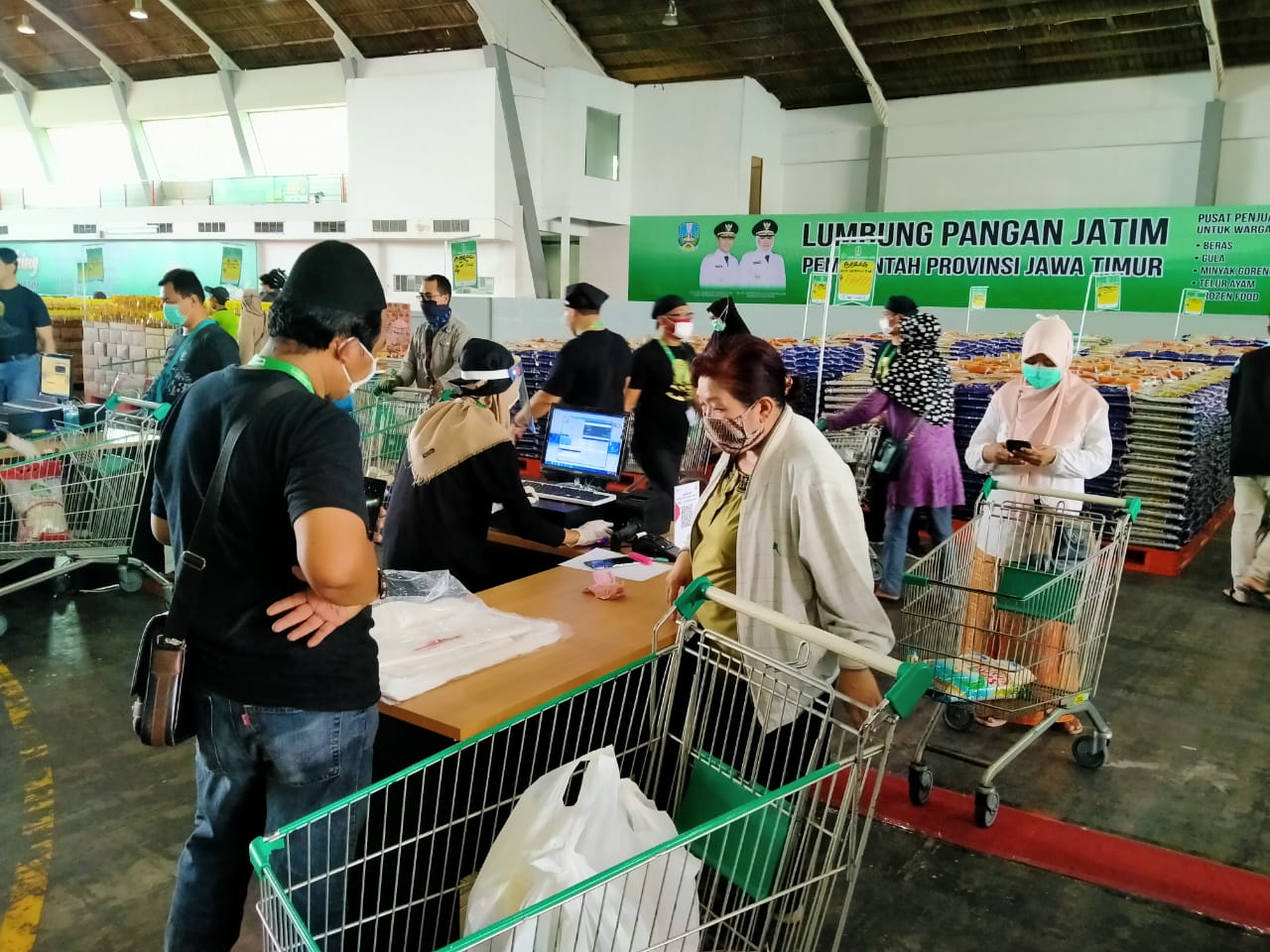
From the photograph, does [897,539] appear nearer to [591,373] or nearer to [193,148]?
[591,373]

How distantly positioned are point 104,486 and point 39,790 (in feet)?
7.16

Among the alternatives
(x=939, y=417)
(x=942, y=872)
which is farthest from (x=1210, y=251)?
(x=942, y=872)

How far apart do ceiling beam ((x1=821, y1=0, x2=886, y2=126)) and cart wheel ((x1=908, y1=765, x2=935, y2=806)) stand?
1455 centimetres

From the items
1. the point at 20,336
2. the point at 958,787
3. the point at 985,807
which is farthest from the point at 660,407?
the point at 20,336

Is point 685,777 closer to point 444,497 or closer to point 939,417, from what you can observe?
point 444,497

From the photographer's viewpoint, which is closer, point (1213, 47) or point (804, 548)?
point (804, 548)

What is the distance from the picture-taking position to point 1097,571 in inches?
135

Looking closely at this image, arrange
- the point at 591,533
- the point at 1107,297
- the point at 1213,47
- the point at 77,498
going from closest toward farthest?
the point at 591,533, the point at 77,498, the point at 1107,297, the point at 1213,47

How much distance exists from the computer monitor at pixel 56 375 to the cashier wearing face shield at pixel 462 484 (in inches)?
145

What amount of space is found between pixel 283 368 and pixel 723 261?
11.0 meters

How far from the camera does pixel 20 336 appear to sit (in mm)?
6773

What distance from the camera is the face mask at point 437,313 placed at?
23.7 ft

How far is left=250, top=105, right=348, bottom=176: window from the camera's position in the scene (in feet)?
64.3

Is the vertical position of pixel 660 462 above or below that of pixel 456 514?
below
